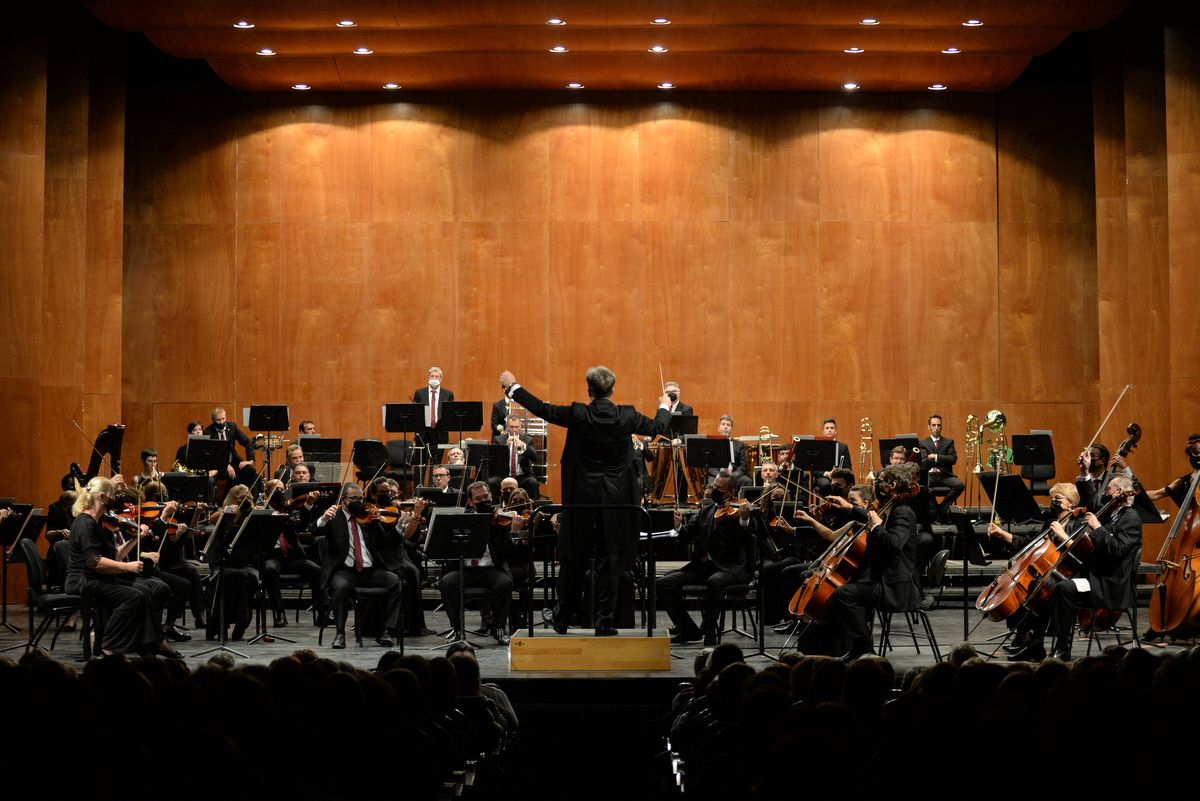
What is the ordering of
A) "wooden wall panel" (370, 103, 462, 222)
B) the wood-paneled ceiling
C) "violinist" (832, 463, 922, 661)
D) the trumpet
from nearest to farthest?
1. "violinist" (832, 463, 922, 661)
2. the wood-paneled ceiling
3. the trumpet
4. "wooden wall panel" (370, 103, 462, 222)

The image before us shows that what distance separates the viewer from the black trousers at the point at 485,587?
9.83m

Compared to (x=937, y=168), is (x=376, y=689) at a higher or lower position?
lower

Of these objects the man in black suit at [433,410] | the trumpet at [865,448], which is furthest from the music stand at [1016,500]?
the man in black suit at [433,410]

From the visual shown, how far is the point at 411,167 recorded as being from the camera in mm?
16531

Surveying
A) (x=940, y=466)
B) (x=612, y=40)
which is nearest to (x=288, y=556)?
(x=940, y=466)

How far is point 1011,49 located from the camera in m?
15.1

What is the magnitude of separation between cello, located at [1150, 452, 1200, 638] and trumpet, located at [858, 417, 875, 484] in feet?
21.2

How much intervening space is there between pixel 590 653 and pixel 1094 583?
3536mm

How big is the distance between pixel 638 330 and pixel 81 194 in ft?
21.9

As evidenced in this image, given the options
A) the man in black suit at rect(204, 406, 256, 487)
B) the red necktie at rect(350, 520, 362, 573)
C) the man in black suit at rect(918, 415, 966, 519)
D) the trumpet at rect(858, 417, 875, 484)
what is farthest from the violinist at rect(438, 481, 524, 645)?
the trumpet at rect(858, 417, 875, 484)

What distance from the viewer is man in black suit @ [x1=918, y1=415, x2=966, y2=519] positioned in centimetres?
1334

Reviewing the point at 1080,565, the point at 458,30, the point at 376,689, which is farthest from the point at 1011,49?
the point at 376,689

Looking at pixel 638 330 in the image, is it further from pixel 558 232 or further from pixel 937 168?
pixel 937 168

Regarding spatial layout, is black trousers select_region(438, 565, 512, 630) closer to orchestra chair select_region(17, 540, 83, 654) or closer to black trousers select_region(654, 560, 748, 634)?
black trousers select_region(654, 560, 748, 634)
